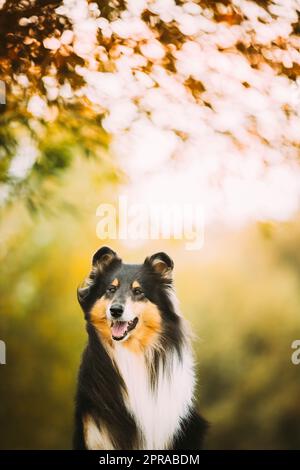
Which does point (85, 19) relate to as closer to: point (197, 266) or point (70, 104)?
point (70, 104)

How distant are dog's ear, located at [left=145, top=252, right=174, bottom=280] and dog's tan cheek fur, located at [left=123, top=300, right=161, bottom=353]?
199mm

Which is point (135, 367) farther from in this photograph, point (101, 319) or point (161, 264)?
point (161, 264)

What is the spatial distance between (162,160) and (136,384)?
1.28 m

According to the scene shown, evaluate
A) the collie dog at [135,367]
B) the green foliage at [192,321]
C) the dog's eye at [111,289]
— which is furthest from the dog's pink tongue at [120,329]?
the green foliage at [192,321]

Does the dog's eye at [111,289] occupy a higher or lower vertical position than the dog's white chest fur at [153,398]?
higher

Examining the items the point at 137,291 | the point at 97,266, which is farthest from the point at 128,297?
the point at 97,266

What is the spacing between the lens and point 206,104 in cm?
358

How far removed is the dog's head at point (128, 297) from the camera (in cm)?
314

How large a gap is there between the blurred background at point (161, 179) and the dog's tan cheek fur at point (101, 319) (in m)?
0.22

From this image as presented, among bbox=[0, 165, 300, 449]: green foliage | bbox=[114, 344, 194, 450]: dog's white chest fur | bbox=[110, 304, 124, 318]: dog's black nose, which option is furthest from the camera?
bbox=[0, 165, 300, 449]: green foliage

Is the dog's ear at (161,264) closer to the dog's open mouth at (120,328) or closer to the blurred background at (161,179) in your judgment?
the blurred background at (161,179)

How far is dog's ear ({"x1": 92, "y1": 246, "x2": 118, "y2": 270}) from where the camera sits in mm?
3295

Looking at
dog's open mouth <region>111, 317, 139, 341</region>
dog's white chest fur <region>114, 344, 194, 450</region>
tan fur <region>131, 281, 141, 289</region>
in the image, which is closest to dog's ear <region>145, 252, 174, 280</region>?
tan fur <region>131, 281, 141, 289</region>

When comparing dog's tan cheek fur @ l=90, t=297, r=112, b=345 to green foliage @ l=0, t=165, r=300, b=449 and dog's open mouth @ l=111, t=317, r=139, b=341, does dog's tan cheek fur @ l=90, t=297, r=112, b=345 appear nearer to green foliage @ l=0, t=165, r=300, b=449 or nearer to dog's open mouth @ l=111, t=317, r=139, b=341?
dog's open mouth @ l=111, t=317, r=139, b=341
